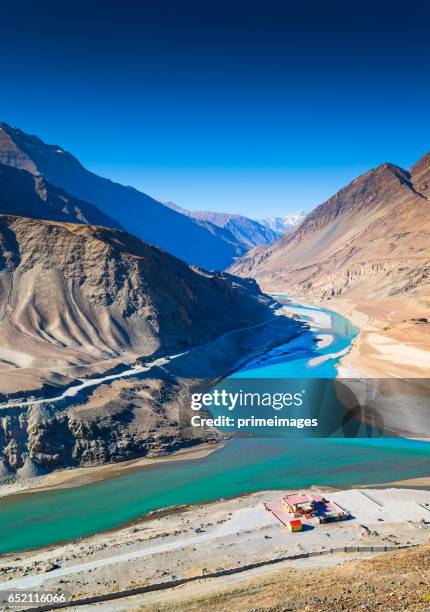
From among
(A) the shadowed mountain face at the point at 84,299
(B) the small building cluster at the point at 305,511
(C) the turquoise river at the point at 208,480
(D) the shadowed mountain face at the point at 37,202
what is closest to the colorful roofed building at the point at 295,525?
(B) the small building cluster at the point at 305,511

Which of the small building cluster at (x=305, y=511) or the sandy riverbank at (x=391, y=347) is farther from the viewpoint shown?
the sandy riverbank at (x=391, y=347)

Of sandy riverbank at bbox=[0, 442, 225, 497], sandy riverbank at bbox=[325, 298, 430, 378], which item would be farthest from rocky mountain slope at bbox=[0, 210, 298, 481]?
sandy riverbank at bbox=[325, 298, 430, 378]

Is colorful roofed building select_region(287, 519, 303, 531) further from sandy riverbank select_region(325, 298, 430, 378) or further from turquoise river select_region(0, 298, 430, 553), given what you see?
sandy riverbank select_region(325, 298, 430, 378)

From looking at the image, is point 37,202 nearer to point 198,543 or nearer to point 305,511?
point 198,543

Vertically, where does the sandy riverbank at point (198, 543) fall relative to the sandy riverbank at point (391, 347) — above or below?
below

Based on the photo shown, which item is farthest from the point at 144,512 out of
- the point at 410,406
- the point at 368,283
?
the point at 368,283

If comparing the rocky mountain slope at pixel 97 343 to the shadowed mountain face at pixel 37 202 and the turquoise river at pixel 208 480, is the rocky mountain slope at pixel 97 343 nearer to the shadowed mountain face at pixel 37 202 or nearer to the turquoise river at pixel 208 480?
the turquoise river at pixel 208 480

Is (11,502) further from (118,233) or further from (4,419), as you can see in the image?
(118,233)
